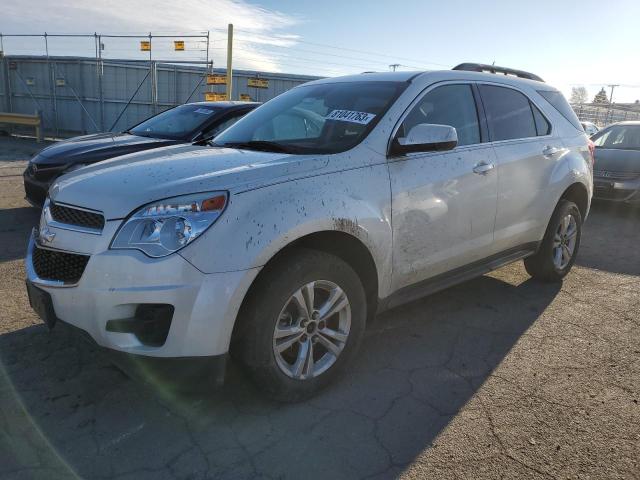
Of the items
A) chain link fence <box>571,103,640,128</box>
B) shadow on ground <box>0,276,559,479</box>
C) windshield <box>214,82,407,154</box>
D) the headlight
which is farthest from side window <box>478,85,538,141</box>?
chain link fence <box>571,103,640,128</box>

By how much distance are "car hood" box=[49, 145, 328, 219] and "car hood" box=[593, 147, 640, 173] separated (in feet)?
24.4

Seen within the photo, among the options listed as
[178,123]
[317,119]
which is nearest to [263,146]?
[317,119]

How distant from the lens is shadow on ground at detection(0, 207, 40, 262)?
507 centimetres

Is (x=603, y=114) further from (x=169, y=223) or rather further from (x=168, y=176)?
(x=169, y=223)

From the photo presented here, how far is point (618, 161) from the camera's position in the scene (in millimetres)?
8438

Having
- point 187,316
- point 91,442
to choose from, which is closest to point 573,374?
point 187,316

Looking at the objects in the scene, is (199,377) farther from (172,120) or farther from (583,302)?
(172,120)

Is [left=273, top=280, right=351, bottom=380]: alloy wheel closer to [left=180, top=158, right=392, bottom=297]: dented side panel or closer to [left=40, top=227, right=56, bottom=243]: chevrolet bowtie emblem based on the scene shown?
[left=180, top=158, right=392, bottom=297]: dented side panel

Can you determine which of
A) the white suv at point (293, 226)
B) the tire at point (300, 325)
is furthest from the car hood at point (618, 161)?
the tire at point (300, 325)

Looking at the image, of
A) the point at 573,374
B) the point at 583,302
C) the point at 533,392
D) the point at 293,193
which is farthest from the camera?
the point at 583,302

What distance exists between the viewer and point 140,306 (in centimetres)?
228

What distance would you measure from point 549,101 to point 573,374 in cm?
255

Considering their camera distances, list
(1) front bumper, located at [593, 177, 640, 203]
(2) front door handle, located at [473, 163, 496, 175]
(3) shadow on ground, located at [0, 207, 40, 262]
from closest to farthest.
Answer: (2) front door handle, located at [473, 163, 496, 175] < (3) shadow on ground, located at [0, 207, 40, 262] < (1) front bumper, located at [593, 177, 640, 203]

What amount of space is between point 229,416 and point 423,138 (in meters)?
1.86
